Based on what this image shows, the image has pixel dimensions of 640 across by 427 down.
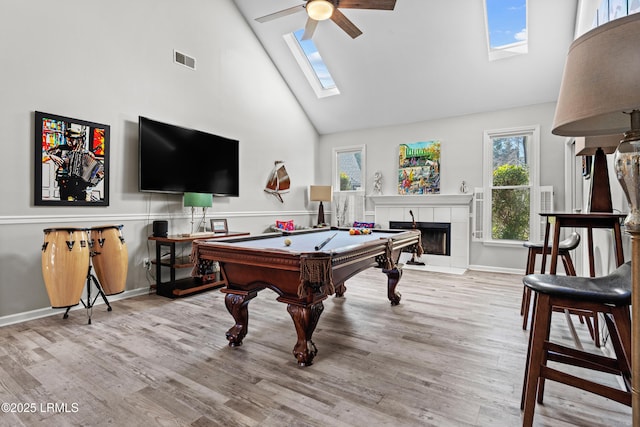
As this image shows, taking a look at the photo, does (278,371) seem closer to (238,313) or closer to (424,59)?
(238,313)

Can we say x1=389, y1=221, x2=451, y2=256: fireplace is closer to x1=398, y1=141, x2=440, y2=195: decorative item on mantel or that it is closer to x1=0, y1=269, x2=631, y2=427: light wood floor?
x1=398, y1=141, x2=440, y2=195: decorative item on mantel

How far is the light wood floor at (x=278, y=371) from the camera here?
5.18 feet

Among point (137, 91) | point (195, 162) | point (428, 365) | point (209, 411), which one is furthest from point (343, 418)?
point (137, 91)

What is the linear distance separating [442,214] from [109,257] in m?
5.05

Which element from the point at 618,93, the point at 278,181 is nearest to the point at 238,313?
the point at 618,93

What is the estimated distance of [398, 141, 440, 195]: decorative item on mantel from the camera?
235 inches

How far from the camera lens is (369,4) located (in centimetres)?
321

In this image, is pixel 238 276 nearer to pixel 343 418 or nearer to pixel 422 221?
pixel 343 418

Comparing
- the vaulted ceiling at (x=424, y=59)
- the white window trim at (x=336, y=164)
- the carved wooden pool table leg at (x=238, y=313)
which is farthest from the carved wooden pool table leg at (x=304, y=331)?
the white window trim at (x=336, y=164)

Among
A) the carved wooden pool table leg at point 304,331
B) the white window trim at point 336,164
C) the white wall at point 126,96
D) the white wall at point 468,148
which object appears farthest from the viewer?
the white window trim at point 336,164

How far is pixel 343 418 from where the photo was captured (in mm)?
1550

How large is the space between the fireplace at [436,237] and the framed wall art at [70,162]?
4.90 m

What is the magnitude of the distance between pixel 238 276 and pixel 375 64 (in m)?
4.62

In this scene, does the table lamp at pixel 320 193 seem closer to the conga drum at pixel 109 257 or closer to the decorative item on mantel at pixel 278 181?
the decorative item on mantel at pixel 278 181
